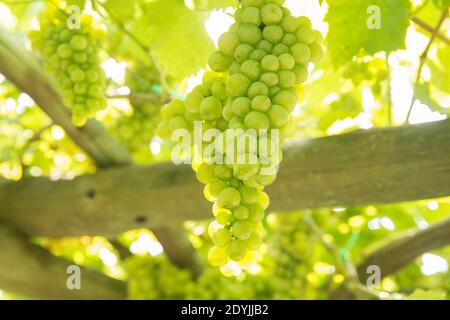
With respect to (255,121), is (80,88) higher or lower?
higher

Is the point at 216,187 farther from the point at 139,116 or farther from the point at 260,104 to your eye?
the point at 139,116

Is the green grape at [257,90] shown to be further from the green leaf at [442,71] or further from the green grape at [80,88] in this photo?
the green leaf at [442,71]

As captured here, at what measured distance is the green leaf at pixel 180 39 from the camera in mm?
1399

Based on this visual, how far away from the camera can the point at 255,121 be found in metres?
0.80

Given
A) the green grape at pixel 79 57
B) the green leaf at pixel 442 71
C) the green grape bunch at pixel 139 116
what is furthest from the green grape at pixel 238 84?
the green grape bunch at pixel 139 116

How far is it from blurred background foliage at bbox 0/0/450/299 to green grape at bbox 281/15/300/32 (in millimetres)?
283

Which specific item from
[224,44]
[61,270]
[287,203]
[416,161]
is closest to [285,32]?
[224,44]

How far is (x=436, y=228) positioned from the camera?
64.6 inches

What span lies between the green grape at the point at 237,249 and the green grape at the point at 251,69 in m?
0.23

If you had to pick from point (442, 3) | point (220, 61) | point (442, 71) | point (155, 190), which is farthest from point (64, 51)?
point (442, 71)

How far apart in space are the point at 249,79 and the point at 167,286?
1.20 m

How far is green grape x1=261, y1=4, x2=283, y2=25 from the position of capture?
865mm

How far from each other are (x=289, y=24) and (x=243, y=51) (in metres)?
0.08
